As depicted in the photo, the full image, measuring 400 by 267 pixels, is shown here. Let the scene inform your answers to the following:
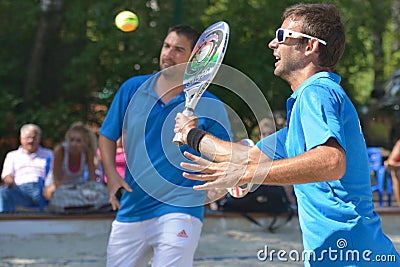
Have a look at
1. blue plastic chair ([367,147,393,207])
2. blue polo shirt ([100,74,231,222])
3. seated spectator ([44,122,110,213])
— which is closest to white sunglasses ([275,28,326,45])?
blue polo shirt ([100,74,231,222])

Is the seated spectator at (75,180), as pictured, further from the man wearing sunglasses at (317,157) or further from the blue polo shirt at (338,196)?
the blue polo shirt at (338,196)

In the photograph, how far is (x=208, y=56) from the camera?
3432 mm

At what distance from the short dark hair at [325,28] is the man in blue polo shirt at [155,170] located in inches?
57.2

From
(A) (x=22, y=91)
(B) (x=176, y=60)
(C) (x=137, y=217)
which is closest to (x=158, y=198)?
(C) (x=137, y=217)

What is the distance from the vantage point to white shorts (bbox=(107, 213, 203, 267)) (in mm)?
4086

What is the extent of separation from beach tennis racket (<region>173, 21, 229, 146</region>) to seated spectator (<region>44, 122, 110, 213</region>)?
5025mm

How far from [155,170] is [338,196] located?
5.59 ft

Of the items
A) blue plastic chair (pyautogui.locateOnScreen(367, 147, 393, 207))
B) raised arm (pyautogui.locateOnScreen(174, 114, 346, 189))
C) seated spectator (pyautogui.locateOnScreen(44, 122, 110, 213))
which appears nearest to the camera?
raised arm (pyautogui.locateOnScreen(174, 114, 346, 189))

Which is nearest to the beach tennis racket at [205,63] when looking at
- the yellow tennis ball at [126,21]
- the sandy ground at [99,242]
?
the sandy ground at [99,242]

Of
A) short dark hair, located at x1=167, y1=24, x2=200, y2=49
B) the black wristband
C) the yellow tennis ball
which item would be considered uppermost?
the yellow tennis ball

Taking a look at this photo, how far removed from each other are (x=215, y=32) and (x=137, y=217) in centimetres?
127

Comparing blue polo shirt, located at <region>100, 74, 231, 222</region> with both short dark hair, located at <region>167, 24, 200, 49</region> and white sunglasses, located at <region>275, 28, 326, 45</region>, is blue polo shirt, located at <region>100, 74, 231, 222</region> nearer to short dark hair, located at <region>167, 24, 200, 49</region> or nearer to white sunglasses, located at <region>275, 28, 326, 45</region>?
short dark hair, located at <region>167, 24, 200, 49</region>

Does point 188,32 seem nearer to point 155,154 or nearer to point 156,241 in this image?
point 155,154

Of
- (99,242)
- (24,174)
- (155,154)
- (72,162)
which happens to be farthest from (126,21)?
(155,154)
